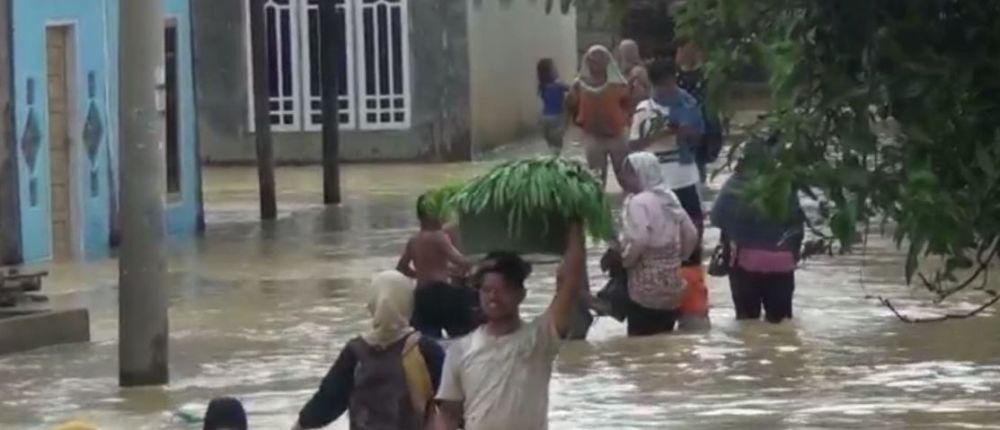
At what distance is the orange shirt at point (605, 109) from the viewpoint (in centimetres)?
2484

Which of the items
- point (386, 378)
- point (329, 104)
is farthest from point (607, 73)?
point (386, 378)

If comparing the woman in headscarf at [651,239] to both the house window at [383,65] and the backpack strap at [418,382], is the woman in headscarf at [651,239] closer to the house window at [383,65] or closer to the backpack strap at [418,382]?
the backpack strap at [418,382]

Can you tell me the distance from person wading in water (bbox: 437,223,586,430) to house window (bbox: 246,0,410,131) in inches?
1100

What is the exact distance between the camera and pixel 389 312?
8.60 metres

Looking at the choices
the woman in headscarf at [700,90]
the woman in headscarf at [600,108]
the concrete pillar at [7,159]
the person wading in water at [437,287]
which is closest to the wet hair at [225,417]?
the woman in headscarf at [700,90]

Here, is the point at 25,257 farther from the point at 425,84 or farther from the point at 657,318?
the point at 425,84

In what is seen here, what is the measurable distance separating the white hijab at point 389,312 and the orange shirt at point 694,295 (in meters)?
6.67

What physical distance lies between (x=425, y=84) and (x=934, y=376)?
22.6 m

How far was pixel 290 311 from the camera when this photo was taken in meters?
17.9

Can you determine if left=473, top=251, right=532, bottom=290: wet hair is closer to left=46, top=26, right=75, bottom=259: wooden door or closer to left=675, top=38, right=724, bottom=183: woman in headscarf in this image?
left=675, top=38, right=724, bottom=183: woman in headscarf

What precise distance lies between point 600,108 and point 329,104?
16.0 feet

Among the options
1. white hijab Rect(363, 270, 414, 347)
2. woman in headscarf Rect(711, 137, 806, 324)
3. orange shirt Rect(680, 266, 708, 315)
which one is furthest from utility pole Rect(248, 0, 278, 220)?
white hijab Rect(363, 270, 414, 347)

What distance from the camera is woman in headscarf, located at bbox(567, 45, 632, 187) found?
24.9m

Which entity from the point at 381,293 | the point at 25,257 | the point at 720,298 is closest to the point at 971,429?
the point at 381,293
